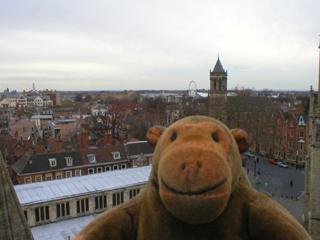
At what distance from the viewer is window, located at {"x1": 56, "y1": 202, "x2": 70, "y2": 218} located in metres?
13.2

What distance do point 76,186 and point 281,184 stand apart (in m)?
21.3

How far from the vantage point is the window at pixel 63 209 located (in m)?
13.2

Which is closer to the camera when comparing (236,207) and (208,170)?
(208,170)

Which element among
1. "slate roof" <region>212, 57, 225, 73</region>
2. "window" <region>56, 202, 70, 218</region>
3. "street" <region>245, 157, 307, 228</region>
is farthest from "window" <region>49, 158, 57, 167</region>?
"slate roof" <region>212, 57, 225, 73</region>

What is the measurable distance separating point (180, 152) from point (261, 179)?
2963 centimetres

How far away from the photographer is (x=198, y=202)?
2355mm

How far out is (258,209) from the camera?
2764mm

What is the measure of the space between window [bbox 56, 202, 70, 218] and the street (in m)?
15.8

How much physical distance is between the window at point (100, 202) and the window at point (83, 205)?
1.55 ft

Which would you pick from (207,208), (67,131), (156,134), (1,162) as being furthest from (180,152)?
(67,131)

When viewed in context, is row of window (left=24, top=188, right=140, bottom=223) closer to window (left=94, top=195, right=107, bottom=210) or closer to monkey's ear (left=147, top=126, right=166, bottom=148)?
window (left=94, top=195, right=107, bottom=210)

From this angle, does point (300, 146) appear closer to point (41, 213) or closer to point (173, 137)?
point (41, 213)

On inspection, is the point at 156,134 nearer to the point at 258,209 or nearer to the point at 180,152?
the point at 180,152

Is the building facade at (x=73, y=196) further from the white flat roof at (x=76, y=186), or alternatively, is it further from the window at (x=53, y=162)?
the window at (x=53, y=162)
